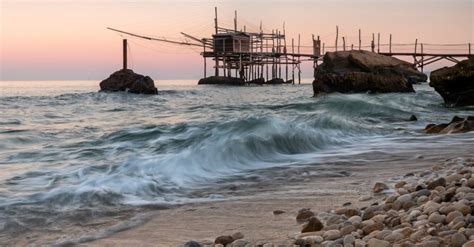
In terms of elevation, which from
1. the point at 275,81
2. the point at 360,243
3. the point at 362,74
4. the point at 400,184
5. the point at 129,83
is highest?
the point at 362,74

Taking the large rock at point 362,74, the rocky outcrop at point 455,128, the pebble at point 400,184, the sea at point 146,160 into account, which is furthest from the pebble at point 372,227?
the large rock at point 362,74

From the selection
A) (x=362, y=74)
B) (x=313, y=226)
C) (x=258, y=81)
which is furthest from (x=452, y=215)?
(x=258, y=81)

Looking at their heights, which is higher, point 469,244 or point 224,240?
point 469,244

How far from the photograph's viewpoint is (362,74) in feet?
86.1

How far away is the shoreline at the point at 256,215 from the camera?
334 centimetres

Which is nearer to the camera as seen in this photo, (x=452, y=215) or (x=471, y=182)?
(x=452, y=215)

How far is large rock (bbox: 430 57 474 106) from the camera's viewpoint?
16.3m

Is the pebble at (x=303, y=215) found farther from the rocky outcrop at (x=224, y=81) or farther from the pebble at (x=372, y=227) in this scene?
the rocky outcrop at (x=224, y=81)

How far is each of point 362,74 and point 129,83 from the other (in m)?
13.3

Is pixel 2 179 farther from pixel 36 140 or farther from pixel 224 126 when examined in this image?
pixel 224 126

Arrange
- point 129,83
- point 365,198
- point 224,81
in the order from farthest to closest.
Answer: point 224,81
point 129,83
point 365,198

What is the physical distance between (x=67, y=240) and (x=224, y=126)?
21.7ft

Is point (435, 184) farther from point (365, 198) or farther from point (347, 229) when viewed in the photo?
point (347, 229)

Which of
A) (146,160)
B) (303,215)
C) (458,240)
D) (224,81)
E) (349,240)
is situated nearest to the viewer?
(458,240)
